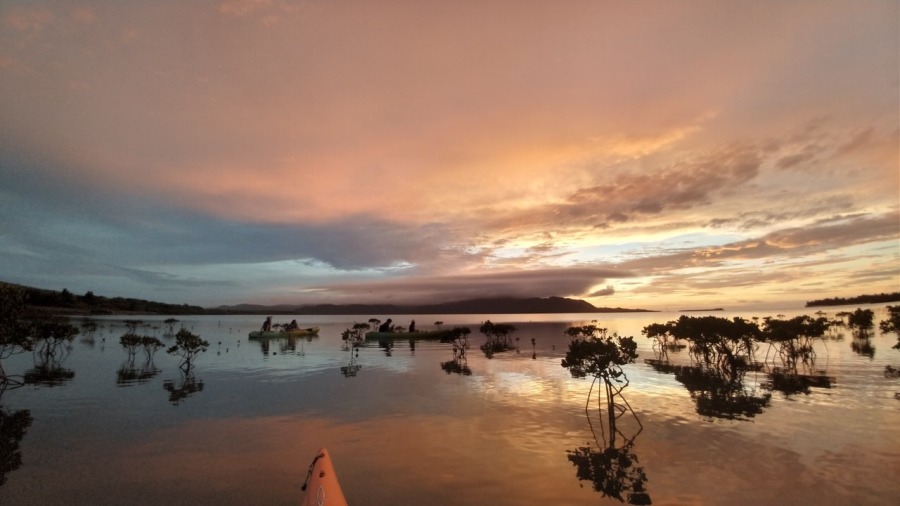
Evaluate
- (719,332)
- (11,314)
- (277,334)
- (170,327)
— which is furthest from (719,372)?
(170,327)

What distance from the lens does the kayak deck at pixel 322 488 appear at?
11.3 metres

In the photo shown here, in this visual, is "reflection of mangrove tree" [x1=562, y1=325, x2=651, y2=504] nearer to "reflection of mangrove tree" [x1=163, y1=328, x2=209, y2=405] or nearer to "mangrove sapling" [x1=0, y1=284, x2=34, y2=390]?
"reflection of mangrove tree" [x1=163, y1=328, x2=209, y2=405]

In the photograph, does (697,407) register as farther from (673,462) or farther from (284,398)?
(284,398)

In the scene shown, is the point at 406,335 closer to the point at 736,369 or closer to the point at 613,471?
the point at 736,369

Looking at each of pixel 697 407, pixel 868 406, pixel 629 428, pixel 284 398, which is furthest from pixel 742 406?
pixel 284 398

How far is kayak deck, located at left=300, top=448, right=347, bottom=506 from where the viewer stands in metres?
11.3

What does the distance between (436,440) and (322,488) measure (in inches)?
293

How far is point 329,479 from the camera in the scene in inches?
463

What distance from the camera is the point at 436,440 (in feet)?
59.3

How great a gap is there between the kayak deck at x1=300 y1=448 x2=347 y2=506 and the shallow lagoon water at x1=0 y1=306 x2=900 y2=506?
1.42 metres

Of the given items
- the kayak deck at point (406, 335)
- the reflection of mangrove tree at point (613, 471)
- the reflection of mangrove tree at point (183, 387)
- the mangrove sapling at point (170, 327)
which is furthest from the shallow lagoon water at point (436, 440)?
the mangrove sapling at point (170, 327)

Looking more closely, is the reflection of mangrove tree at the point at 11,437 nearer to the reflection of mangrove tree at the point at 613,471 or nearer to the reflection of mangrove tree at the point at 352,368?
the reflection of mangrove tree at the point at 352,368

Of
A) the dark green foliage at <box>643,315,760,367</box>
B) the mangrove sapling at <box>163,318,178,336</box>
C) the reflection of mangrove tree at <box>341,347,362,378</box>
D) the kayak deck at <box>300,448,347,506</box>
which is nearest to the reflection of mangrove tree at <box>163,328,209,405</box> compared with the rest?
the reflection of mangrove tree at <box>341,347,362,378</box>

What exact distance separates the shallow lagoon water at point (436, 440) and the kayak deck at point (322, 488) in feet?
4.66
